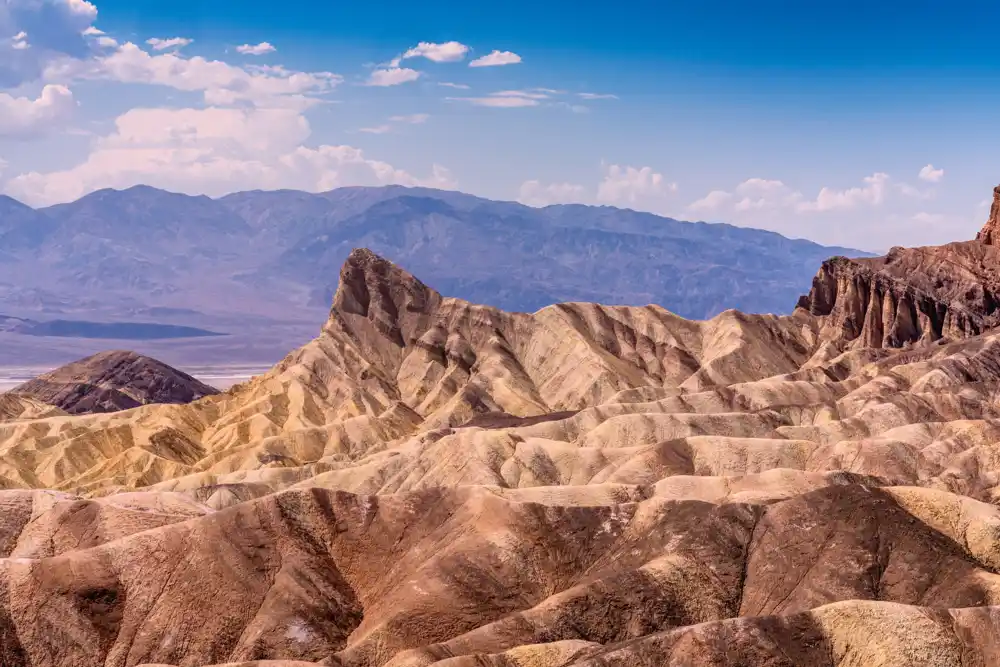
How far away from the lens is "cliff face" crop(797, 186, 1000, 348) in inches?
7254

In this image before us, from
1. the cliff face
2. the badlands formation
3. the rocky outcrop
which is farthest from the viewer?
the rocky outcrop

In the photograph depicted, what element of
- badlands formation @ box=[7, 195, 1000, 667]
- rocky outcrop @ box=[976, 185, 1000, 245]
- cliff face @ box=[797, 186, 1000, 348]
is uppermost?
rocky outcrop @ box=[976, 185, 1000, 245]

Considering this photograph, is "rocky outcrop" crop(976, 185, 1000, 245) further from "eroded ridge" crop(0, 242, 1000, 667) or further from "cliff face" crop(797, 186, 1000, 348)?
"eroded ridge" crop(0, 242, 1000, 667)

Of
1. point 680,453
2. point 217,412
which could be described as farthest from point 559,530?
point 217,412

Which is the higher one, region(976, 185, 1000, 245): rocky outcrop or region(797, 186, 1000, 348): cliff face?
region(976, 185, 1000, 245): rocky outcrop

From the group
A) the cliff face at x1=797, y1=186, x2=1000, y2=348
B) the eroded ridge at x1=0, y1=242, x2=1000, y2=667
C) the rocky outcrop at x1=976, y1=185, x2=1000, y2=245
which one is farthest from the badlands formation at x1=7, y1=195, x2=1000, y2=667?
the rocky outcrop at x1=976, y1=185, x2=1000, y2=245

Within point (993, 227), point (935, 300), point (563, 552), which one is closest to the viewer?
point (563, 552)

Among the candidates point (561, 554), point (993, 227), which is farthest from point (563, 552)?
point (993, 227)

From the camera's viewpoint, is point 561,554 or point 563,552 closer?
point 561,554

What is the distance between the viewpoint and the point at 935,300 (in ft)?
621

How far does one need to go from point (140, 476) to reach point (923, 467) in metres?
95.0

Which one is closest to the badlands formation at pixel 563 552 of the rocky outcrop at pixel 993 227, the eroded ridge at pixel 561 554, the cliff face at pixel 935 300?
the eroded ridge at pixel 561 554

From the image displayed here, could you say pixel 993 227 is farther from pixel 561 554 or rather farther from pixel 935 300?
pixel 561 554

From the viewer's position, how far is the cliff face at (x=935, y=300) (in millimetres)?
184250
